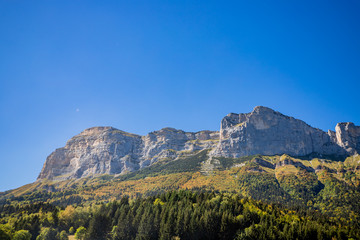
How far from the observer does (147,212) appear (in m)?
83.4

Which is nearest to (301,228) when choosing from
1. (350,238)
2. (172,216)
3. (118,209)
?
(350,238)

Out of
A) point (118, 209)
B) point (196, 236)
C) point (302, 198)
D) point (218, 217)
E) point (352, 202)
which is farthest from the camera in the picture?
point (302, 198)

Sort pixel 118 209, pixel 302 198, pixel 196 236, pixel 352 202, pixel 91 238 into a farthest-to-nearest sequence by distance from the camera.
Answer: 1. pixel 302 198
2. pixel 352 202
3. pixel 118 209
4. pixel 91 238
5. pixel 196 236

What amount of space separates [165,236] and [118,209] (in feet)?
103

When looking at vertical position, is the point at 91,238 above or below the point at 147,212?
below

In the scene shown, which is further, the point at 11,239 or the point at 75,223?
the point at 75,223

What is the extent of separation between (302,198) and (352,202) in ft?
102

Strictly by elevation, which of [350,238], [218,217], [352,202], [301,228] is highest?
[218,217]

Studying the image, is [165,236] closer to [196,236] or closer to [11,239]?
[196,236]

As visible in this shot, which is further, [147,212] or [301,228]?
[147,212]

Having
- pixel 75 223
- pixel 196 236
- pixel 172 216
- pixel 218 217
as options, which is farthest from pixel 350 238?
pixel 75 223

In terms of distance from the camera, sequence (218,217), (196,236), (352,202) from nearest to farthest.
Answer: (196,236) < (218,217) < (352,202)

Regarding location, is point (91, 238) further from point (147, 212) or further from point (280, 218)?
point (280, 218)

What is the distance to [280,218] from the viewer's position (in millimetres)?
85062
